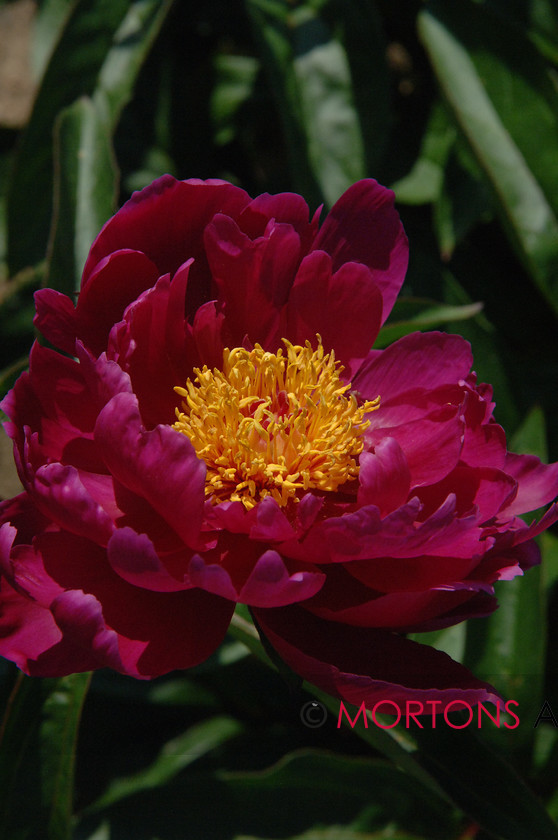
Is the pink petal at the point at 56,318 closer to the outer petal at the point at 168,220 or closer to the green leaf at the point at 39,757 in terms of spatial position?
the outer petal at the point at 168,220

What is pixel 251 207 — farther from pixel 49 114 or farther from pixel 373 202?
pixel 49 114

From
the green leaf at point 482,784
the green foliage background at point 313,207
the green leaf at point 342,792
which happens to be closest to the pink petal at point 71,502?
the green foliage background at point 313,207

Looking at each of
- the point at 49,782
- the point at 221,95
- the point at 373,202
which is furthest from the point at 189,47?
the point at 49,782

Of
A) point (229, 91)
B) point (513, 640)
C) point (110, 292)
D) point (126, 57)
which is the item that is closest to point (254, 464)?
point (110, 292)

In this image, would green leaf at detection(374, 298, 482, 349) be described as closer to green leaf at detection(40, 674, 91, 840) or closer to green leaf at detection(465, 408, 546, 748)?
green leaf at detection(465, 408, 546, 748)

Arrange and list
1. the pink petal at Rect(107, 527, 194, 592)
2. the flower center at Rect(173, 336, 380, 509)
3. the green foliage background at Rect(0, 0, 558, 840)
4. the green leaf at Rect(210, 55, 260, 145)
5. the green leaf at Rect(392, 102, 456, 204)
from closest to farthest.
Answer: the pink petal at Rect(107, 527, 194, 592), the flower center at Rect(173, 336, 380, 509), the green foliage background at Rect(0, 0, 558, 840), the green leaf at Rect(392, 102, 456, 204), the green leaf at Rect(210, 55, 260, 145)

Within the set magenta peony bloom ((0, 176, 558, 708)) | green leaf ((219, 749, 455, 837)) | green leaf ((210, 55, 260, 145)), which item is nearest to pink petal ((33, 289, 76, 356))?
magenta peony bloom ((0, 176, 558, 708))
